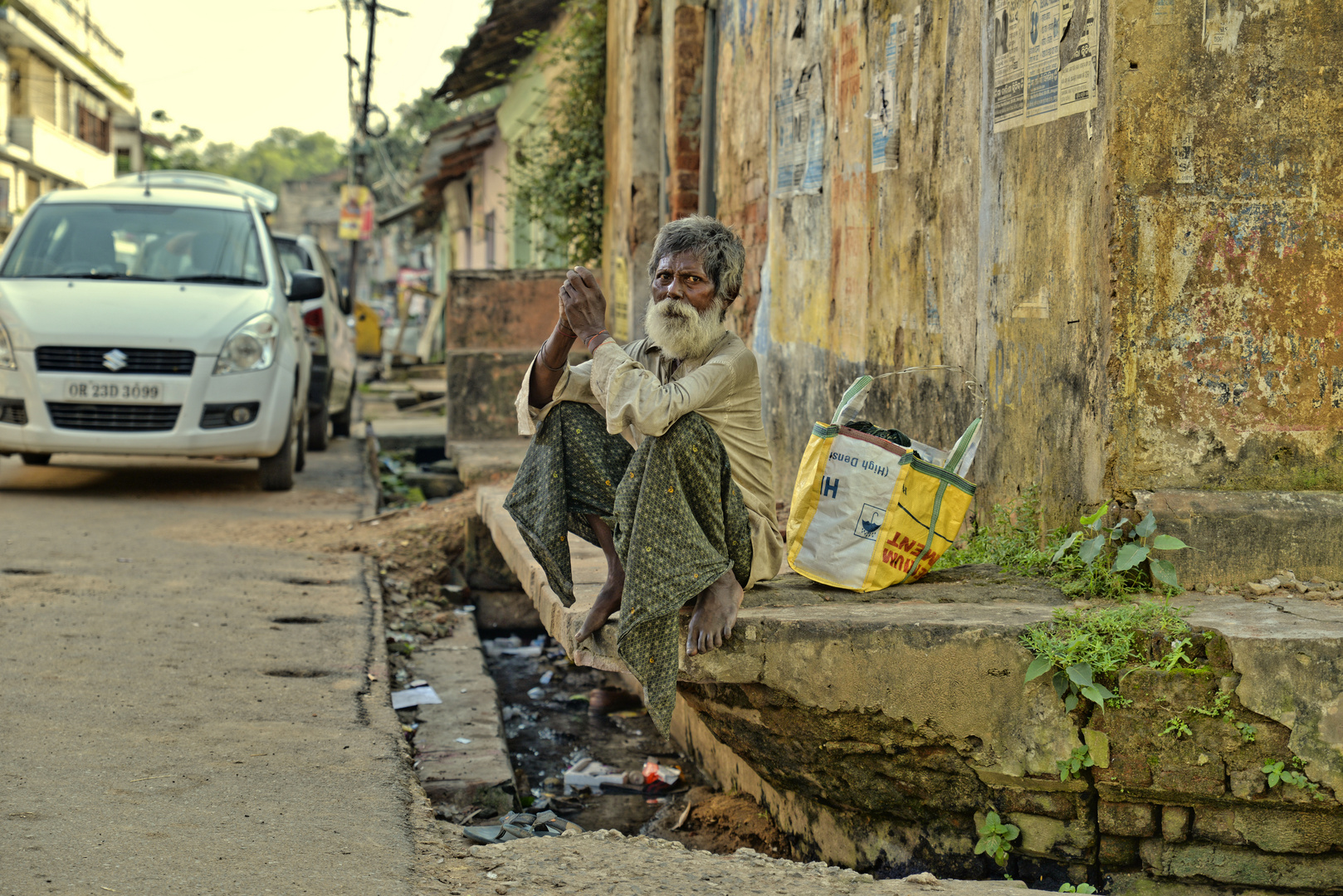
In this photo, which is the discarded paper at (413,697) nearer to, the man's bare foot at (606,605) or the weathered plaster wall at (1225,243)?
the man's bare foot at (606,605)

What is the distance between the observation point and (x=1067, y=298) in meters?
3.04

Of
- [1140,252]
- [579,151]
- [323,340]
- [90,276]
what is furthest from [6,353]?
[1140,252]

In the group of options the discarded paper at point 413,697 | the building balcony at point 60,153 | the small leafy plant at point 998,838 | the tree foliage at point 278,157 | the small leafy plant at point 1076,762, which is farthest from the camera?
the tree foliage at point 278,157

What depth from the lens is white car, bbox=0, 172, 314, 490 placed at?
661cm

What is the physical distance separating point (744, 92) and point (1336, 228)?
3483 mm

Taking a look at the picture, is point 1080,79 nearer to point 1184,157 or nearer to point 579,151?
point 1184,157

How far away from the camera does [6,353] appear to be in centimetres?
661

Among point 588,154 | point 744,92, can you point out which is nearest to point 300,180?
point 588,154

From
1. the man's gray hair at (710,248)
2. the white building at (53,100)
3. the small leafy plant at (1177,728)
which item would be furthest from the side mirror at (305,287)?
the white building at (53,100)

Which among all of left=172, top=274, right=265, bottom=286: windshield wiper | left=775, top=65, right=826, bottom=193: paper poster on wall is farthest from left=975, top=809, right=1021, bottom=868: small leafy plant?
left=172, top=274, right=265, bottom=286: windshield wiper

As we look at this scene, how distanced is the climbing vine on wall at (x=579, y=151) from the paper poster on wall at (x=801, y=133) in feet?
15.1

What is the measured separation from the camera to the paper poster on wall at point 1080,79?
9.59 feet

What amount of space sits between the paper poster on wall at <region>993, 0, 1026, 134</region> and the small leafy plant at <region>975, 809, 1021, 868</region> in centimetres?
180

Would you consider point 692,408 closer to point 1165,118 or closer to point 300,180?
point 1165,118
